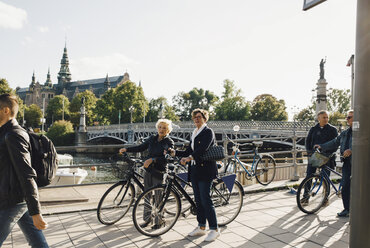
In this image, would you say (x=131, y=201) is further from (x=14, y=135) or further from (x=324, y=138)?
(x=324, y=138)

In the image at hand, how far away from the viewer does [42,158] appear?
2.76 metres

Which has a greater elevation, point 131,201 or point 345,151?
point 345,151

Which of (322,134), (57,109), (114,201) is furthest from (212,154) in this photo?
(57,109)

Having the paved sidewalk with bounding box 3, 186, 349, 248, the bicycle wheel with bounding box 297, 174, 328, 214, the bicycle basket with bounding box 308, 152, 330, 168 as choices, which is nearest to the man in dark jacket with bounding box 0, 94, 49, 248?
the paved sidewalk with bounding box 3, 186, 349, 248

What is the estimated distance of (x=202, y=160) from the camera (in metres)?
4.50

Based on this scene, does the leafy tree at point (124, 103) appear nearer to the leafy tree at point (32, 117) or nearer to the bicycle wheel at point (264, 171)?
the leafy tree at point (32, 117)

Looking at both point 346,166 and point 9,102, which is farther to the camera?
point 346,166

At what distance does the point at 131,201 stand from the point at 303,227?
244 centimetres

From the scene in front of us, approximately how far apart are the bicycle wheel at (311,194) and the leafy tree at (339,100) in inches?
2115

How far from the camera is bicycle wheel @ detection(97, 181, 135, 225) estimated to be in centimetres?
490

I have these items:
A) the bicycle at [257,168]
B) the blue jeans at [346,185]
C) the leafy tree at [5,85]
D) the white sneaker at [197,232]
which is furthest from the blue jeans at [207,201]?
the leafy tree at [5,85]

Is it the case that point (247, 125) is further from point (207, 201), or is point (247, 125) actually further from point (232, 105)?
point (207, 201)

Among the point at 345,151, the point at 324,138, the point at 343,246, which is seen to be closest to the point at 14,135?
the point at 343,246

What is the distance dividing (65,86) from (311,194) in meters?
141
